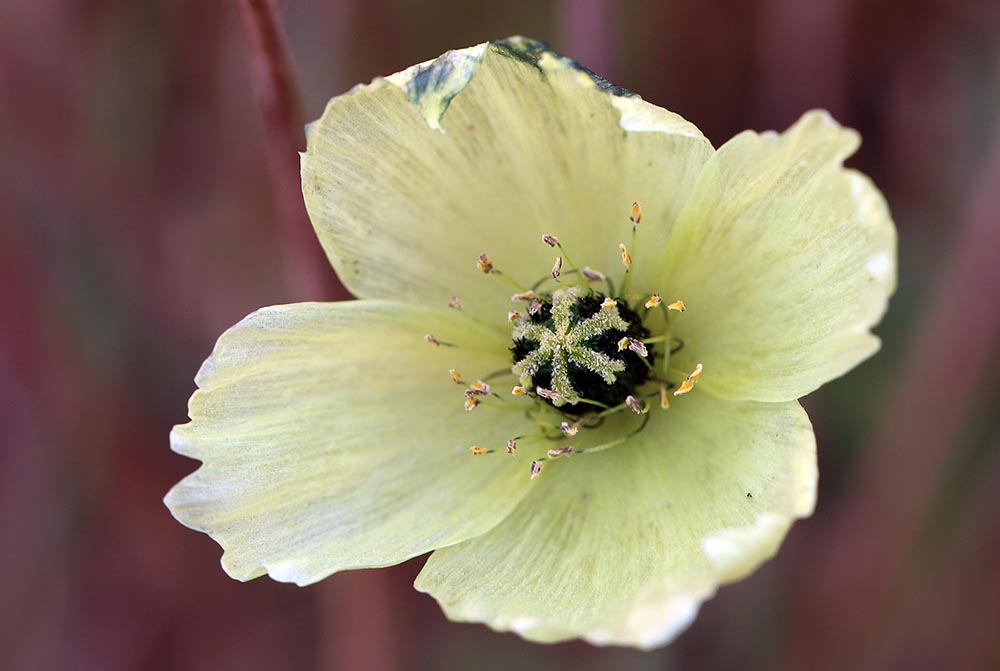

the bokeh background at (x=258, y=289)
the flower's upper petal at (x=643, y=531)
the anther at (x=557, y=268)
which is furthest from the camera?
the bokeh background at (x=258, y=289)

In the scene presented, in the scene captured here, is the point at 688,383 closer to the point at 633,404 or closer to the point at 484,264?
the point at 633,404

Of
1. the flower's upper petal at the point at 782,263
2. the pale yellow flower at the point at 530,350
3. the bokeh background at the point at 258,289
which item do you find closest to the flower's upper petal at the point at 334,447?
the pale yellow flower at the point at 530,350

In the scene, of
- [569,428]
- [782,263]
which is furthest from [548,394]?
[782,263]

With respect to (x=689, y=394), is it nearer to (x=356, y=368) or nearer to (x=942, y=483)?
(x=356, y=368)

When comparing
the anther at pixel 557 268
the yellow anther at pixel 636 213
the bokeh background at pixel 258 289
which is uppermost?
the yellow anther at pixel 636 213

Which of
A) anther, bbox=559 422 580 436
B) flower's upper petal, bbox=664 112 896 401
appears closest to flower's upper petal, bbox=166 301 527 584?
anther, bbox=559 422 580 436

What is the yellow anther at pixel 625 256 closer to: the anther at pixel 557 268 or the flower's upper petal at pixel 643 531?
the anther at pixel 557 268
